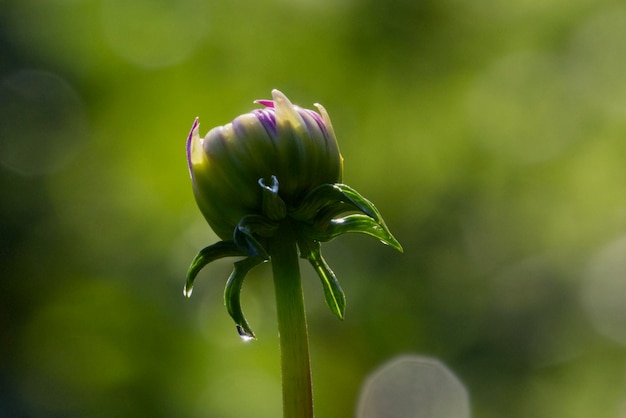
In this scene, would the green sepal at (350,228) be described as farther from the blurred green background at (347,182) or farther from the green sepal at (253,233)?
the blurred green background at (347,182)

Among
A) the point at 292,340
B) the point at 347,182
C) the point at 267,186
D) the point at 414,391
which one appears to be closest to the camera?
the point at 292,340

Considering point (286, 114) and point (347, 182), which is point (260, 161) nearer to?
point (286, 114)

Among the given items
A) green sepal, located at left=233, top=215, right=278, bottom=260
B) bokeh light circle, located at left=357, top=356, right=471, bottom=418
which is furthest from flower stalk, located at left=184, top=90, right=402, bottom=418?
bokeh light circle, located at left=357, top=356, right=471, bottom=418

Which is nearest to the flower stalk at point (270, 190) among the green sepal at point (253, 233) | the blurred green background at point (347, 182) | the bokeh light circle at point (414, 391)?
the green sepal at point (253, 233)

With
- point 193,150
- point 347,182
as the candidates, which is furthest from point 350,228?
point 347,182

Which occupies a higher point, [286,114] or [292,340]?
[286,114]
